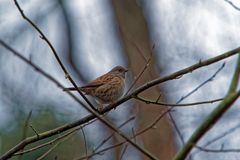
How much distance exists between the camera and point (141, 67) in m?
6.39

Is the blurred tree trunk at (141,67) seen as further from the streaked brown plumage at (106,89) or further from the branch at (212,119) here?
the branch at (212,119)

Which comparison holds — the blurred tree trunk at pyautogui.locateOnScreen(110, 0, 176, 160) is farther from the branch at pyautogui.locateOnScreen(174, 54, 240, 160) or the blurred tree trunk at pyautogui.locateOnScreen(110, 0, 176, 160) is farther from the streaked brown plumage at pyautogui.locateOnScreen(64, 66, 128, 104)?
the branch at pyautogui.locateOnScreen(174, 54, 240, 160)

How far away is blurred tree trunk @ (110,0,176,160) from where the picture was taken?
572 cm

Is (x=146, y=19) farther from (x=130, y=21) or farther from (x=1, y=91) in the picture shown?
(x=1, y=91)

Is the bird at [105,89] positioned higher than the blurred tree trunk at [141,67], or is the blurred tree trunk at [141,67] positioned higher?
the bird at [105,89]

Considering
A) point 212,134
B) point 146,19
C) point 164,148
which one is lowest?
point 164,148

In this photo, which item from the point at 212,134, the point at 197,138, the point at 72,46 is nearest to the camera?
the point at 197,138

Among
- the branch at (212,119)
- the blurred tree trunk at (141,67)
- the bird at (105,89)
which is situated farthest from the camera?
the blurred tree trunk at (141,67)

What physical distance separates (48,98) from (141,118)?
1.61 meters

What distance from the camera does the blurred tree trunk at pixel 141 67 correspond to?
572 cm

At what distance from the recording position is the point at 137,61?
652 cm

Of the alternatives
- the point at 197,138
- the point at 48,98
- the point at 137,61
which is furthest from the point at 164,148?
the point at 197,138

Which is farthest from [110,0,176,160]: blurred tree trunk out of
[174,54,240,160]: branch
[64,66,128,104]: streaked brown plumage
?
[174,54,240,160]: branch

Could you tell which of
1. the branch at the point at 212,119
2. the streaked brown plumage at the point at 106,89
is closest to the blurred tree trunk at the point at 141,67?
the streaked brown plumage at the point at 106,89
